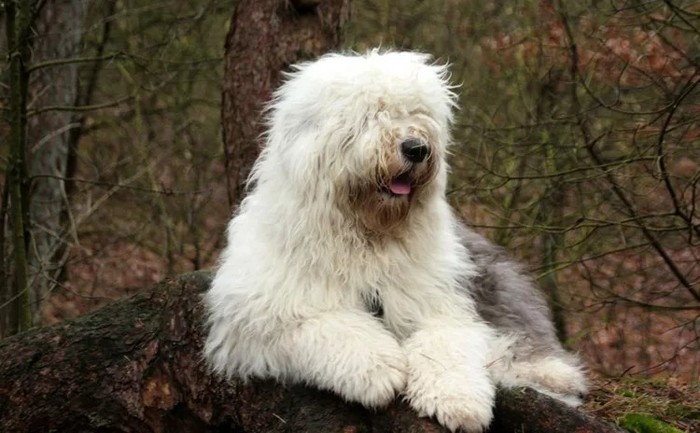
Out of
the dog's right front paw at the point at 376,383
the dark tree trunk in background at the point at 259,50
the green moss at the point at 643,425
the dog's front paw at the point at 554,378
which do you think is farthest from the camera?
the dark tree trunk in background at the point at 259,50

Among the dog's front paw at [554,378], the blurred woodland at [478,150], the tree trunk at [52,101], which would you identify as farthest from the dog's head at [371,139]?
the tree trunk at [52,101]

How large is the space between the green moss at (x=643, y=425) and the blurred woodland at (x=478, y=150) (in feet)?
8.44

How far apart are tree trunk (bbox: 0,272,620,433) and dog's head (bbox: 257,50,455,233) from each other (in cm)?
116

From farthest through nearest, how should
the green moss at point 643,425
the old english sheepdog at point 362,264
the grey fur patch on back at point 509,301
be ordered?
the grey fur patch on back at point 509,301, the green moss at point 643,425, the old english sheepdog at point 362,264

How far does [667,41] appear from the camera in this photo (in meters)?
7.89

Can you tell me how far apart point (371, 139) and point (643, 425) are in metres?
1.91

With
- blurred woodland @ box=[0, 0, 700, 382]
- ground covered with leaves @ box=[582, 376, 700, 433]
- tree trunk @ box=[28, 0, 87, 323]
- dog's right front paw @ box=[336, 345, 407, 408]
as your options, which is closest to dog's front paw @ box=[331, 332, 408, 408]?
dog's right front paw @ box=[336, 345, 407, 408]

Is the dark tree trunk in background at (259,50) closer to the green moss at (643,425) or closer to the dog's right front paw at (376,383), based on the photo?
the dog's right front paw at (376,383)

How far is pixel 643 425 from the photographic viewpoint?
15.2ft

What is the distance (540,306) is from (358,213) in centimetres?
157

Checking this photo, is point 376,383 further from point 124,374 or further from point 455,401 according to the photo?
point 124,374

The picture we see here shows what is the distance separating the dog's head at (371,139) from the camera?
4.43 metres

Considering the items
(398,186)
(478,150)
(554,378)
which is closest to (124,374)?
(398,186)

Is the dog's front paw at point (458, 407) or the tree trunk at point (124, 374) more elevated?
the dog's front paw at point (458, 407)
